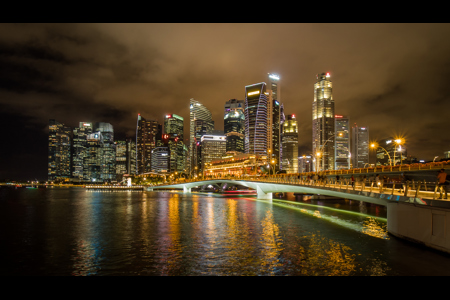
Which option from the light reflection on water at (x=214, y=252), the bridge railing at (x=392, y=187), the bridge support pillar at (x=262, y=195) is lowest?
the bridge support pillar at (x=262, y=195)

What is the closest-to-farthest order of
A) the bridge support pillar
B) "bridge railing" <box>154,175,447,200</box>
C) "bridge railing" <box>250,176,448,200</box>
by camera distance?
"bridge railing" <box>250,176,448,200</box>, "bridge railing" <box>154,175,447,200</box>, the bridge support pillar

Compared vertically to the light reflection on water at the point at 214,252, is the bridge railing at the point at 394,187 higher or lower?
higher

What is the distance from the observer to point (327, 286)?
27.9ft

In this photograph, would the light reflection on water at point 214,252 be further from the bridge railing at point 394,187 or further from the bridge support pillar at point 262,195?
the bridge support pillar at point 262,195

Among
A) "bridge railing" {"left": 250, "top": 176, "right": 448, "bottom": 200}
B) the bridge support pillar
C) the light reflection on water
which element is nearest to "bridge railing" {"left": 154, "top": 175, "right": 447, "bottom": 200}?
"bridge railing" {"left": 250, "top": 176, "right": 448, "bottom": 200}

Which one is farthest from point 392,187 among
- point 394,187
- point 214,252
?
point 214,252

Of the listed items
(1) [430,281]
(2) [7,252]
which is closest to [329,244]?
(1) [430,281]

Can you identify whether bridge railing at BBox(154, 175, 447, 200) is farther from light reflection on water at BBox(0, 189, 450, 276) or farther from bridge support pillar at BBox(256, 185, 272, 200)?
bridge support pillar at BBox(256, 185, 272, 200)

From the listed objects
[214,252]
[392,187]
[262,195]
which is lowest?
[262,195]

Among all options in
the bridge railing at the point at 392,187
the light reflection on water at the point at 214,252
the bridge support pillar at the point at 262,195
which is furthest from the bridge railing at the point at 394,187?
the bridge support pillar at the point at 262,195

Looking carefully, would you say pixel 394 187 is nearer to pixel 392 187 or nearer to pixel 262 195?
pixel 392 187

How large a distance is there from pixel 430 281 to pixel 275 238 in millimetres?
17762

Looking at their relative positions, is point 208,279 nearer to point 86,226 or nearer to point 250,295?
point 250,295

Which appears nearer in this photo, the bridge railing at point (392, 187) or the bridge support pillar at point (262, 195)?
the bridge railing at point (392, 187)
